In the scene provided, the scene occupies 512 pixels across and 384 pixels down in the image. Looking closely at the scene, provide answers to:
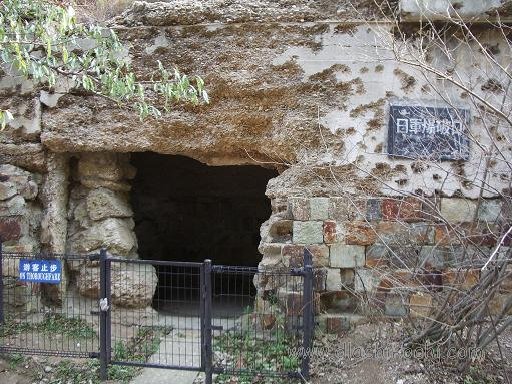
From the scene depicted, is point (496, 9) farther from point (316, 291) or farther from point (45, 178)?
point (45, 178)

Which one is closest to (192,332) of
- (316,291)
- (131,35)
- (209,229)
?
(316,291)

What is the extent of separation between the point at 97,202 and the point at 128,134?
83 cm

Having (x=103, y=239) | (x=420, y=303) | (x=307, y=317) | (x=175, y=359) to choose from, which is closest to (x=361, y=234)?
(x=420, y=303)

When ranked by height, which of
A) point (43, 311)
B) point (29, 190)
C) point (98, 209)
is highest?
point (29, 190)

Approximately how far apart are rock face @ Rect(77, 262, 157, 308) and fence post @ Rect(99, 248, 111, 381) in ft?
3.01

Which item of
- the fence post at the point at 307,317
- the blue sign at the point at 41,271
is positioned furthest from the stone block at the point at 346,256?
the blue sign at the point at 41,271

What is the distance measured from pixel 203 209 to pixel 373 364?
192 inches

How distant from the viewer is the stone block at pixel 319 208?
14.4ft

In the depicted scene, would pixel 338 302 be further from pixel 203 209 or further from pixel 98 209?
pixel 203 209

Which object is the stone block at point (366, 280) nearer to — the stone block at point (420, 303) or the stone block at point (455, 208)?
the stone block at point (420, 303)

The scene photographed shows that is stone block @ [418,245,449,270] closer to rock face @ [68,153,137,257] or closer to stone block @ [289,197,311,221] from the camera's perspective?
stone block @ [289,197,311,221]

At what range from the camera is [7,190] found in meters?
4.68

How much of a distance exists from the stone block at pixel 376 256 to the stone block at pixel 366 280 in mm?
69

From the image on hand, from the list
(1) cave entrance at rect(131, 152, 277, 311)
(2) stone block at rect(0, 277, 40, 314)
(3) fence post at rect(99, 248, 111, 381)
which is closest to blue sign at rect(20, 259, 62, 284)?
(3) fence post at rect(99, 248, 111, 381)
